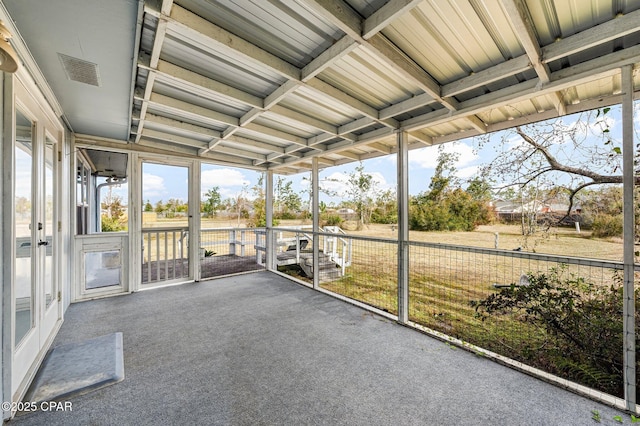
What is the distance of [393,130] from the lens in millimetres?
3080

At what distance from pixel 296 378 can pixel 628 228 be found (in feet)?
8.38

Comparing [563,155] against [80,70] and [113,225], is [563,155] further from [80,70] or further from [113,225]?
[113,225]

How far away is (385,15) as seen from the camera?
1376 mm

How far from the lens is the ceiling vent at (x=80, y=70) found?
5.82 feet

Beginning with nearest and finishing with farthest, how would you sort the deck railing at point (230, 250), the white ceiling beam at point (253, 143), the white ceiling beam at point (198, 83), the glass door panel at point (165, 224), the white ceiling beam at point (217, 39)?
the white ceiling beam at point (217, 39), the white ceiling beam at point (198, 83), the white ceiling beam at point (253, 143), the glass door panel at point (165, 224), the deck railing at point (230, 250)

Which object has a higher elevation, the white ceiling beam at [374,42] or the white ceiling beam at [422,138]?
the white ceiling beam at [374,42]

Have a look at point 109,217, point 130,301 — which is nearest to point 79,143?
point 109,217

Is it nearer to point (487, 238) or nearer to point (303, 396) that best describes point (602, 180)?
point (487, 238)

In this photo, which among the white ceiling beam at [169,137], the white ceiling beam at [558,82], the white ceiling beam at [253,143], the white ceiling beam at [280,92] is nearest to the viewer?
the white ceiling beam at [558,82]

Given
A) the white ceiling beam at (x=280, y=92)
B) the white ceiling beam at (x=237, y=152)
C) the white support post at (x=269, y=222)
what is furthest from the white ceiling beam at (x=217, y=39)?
the white support post at (x=269, y=222)

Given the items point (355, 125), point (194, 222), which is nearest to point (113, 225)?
point (194, 222)

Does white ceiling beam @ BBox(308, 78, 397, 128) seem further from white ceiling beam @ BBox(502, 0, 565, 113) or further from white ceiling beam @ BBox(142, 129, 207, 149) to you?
white ceiling beam @ BBox(142, 129, 207, 149)

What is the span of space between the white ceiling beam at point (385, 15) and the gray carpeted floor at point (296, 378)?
92.2 inches

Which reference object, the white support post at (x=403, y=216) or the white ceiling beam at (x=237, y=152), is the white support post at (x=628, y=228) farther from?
the white ceiling beam at (x=237, y=152)
